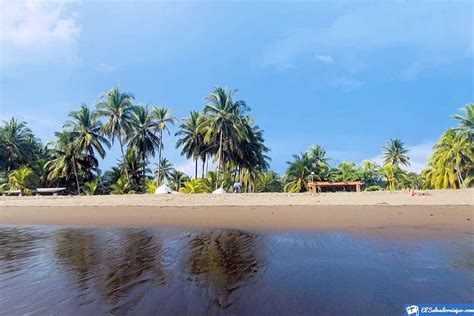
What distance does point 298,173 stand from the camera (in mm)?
41469

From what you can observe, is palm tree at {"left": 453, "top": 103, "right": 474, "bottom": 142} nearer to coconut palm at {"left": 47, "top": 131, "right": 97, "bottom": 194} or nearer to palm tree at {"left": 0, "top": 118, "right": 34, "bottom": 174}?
coconut palm at {"left": 47, "top": 131, "right": 97, "bottom": 194}

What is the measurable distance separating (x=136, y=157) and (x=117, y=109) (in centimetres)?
727

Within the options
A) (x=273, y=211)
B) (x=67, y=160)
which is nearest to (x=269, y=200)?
(x=273, y=211)

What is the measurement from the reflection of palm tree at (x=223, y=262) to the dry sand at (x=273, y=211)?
8.51 feet

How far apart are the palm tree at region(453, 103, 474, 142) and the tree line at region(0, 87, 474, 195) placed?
1521mm

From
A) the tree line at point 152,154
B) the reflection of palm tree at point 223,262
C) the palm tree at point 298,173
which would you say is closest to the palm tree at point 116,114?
the tree line at point 152,154

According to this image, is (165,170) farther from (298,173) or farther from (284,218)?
(284,218)

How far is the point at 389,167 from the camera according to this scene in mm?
44906

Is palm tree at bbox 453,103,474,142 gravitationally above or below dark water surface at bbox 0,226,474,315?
above

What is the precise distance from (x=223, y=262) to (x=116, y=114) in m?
35.4

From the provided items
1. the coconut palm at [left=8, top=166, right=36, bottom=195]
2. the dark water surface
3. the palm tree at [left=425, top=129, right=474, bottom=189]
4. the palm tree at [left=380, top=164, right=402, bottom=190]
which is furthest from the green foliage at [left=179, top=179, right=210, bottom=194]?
the palm tree at [left=380, top=164, right=402, bottom=190]

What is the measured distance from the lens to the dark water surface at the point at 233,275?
4.06 meters

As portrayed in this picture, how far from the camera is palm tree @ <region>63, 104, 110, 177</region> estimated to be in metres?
38.4

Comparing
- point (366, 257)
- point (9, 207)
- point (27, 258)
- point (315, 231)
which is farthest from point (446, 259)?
point (9, 207)
